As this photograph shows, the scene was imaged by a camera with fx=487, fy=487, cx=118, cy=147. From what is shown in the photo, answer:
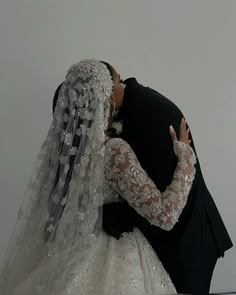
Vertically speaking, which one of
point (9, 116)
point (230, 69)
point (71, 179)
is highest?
point (230, 69)

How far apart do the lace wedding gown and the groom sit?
0.14ft

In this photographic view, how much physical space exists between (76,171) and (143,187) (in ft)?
0.68

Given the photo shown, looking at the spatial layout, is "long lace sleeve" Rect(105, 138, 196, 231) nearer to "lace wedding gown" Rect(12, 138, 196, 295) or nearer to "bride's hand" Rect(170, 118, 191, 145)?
"lace wedding gown" Rect(12, 138, 196, 295)

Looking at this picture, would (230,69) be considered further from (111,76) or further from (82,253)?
(82,253)

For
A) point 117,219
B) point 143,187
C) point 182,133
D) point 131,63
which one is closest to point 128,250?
point 117,219

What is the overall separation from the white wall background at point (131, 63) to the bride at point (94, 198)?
597 millimetres

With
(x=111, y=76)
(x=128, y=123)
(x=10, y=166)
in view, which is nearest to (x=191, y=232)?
(x=128, y=123)

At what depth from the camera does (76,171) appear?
4.79 ft

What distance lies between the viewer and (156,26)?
2178 mm

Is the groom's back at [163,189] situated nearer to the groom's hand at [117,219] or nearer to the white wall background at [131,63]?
the groom's hand at [117,219]

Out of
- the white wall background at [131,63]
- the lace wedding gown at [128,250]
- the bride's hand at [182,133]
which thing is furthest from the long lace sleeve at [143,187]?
the white wall background at [131,63]

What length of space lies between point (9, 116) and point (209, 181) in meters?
0.94

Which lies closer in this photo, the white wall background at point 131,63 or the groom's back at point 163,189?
the groom's back at point 163,189

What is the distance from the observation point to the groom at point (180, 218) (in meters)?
1.50
